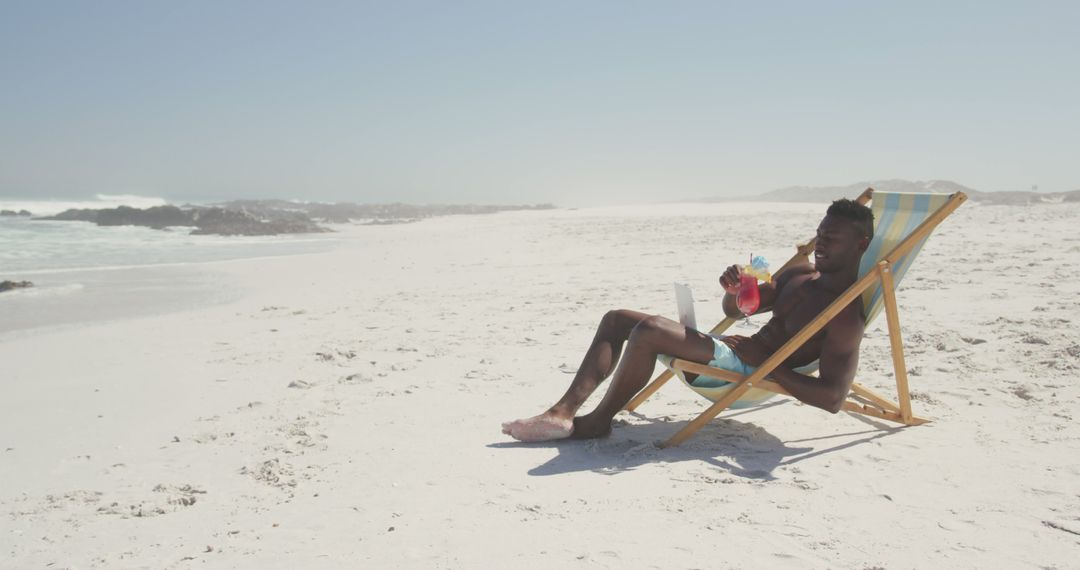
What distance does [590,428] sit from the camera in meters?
3.76

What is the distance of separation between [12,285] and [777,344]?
398 inches

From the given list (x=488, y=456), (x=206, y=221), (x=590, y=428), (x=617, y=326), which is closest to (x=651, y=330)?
(x=617, y=326)

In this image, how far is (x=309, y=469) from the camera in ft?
11.3

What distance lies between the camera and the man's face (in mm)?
3639

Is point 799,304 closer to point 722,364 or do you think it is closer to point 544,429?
point 722,364

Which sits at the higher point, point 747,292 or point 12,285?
point 747,292

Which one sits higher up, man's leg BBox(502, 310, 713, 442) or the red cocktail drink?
the red cocktail drink

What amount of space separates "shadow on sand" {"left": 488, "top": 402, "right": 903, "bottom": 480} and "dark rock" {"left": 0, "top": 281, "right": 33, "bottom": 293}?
8983mm

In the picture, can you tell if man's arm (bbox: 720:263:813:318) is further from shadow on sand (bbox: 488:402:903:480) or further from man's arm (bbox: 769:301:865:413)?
shadow on sand (bbox: 488:402:903:480)

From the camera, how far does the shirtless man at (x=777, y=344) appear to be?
3486 millimetres

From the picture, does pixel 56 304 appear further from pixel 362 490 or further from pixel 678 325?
pixel 678 325

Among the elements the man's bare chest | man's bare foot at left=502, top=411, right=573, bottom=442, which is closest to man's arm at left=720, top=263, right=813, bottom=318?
the man's bare chest

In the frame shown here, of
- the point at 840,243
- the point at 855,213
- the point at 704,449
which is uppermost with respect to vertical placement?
the point at 855,213

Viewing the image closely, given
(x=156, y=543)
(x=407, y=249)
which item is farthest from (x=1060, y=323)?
(x=407, y=249)
